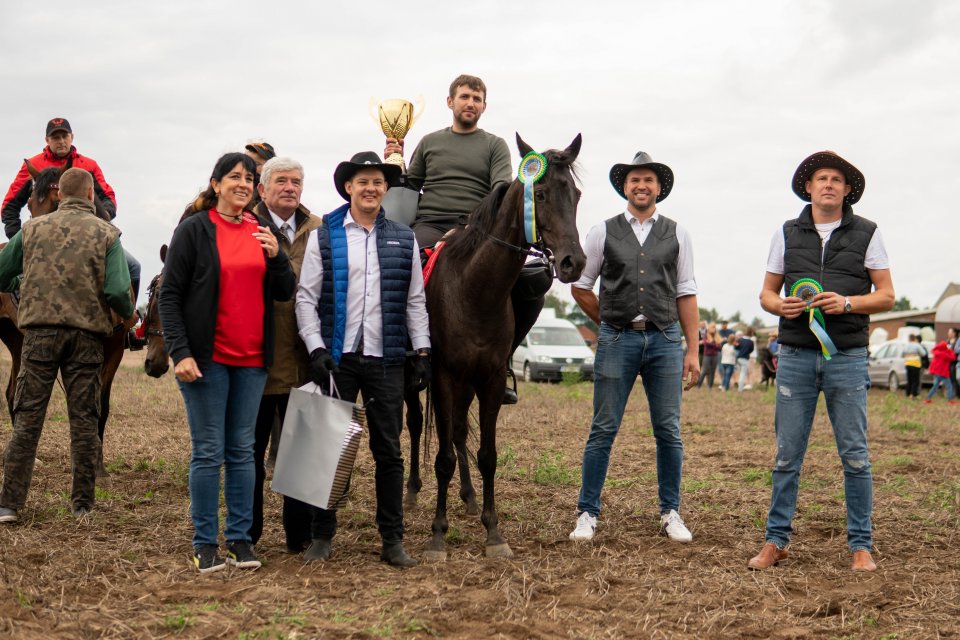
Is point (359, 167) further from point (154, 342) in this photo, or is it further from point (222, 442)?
point (154, 342)

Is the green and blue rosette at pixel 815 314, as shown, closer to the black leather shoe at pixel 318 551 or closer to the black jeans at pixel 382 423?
the black jeans at pixel 382 423

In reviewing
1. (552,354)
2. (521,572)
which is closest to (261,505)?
(521,572)

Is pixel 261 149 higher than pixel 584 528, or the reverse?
pixel 261 149

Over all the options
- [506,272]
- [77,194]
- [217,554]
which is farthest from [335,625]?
[77,194]

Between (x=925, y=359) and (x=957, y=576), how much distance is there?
21.6m

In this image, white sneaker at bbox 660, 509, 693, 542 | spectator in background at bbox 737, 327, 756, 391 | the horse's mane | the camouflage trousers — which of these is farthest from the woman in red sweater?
spectator in background at bbox 737, 327, 756, 391

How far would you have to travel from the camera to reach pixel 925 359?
24750 millimetres

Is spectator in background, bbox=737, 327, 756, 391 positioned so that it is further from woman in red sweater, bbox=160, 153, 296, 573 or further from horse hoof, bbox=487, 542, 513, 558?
woman in red sweater, bbox=160, 153, 296, 573

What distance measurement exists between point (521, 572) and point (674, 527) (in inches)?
59.7

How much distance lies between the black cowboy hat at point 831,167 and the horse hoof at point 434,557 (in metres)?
3.12

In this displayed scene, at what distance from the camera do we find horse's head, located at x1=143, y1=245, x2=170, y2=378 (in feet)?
20.3

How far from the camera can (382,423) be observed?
5359 millimetres

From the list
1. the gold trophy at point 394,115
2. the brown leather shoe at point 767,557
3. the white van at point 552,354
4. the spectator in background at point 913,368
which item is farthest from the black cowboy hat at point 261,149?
the spectator in background at point 913,368

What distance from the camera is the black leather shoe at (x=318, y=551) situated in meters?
5.35
